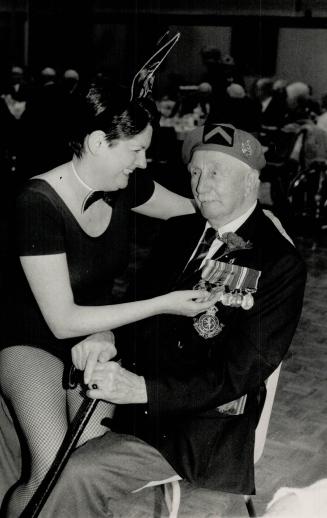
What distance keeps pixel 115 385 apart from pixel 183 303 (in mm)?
264

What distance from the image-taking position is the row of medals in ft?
6.13

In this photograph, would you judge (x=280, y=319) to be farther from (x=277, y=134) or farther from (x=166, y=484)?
(x=277, y=134)

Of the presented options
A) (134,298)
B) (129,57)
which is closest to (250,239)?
(134,298)

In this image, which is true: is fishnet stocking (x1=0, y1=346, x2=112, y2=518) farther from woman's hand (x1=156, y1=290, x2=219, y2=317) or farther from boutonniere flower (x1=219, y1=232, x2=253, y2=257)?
boutonniere flower (x1=219, y1=232, x2=253, y2=257)

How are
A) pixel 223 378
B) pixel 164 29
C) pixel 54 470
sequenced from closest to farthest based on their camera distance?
pixel 54 470 < pixel 223 378 < pixel 164 29

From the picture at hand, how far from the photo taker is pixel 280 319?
1.86 metres

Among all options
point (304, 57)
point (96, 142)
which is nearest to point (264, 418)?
point (96, 142)

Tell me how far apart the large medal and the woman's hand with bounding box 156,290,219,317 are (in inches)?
3.2

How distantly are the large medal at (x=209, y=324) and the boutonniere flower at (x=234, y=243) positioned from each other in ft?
0.60

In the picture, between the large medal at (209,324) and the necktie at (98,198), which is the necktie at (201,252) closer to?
the large medal at (209,324)

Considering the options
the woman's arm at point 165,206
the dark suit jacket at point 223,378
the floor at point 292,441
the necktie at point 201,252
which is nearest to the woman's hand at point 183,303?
the dark suit jacket at point 223,378

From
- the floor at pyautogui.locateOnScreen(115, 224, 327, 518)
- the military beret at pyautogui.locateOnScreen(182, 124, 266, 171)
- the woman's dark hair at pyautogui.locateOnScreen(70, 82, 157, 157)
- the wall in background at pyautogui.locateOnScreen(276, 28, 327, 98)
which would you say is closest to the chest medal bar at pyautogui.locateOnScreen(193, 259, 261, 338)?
the military beret at pyautogui.locateOnScreen(182, 124, 266, 171)

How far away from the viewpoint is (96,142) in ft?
6.38

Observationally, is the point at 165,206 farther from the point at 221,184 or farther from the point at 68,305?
the point at 68,305
